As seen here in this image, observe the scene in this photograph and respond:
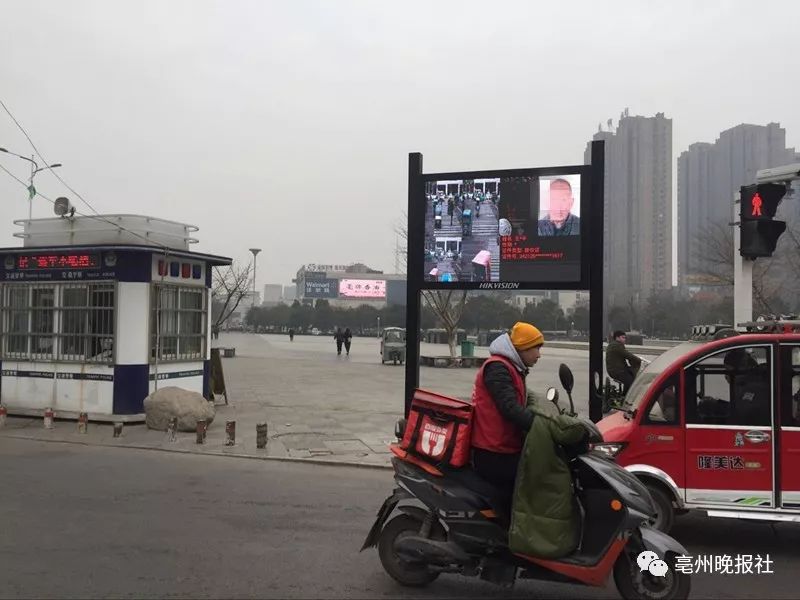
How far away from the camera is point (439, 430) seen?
14.2ft

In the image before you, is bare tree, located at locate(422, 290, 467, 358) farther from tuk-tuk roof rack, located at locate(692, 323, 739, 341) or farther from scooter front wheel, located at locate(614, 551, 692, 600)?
scooter front wheel, located at locate(614, 551, 692, 600)

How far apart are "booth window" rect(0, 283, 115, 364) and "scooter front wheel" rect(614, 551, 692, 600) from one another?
10503mm

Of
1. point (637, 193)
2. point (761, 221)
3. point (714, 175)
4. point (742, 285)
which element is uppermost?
point (637, 193)

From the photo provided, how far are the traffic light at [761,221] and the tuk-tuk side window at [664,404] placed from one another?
3.35m

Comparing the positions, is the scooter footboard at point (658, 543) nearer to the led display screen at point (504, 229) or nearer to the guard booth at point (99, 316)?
the led display screen at point (504, 229)

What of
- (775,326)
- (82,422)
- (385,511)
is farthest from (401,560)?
(82,422)

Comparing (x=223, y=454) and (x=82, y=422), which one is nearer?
(x=223, y=454)

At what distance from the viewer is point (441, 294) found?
30812mm

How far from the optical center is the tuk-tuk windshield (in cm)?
600

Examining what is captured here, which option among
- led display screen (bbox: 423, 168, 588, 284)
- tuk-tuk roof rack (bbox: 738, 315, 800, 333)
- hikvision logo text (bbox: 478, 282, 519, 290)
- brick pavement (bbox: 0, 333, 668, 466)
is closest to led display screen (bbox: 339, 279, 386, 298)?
brick pavement (bbox: 0, 333, 668, 466)

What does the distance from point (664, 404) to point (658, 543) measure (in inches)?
76.0

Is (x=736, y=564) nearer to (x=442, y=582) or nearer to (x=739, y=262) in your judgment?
(x=442, y=582)

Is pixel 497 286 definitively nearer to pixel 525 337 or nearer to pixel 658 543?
pixel 525 337

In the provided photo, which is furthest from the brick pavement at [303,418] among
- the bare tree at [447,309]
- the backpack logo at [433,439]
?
the bare tree at [447,309]
